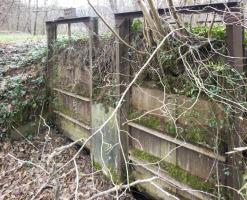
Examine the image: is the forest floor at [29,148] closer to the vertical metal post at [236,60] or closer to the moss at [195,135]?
the moss at [195,135]

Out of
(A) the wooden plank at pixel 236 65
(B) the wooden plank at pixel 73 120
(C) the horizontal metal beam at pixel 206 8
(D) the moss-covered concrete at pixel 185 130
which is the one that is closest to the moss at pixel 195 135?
(D) the moss-covered concrete at pixel 185 130

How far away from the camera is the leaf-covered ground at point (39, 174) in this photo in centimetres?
561

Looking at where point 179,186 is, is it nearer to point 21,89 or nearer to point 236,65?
point 236,65

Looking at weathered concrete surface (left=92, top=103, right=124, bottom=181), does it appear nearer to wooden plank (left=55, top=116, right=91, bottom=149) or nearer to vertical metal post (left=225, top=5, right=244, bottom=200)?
wooden plank (left=55, top=116, right=91, bottom=149)

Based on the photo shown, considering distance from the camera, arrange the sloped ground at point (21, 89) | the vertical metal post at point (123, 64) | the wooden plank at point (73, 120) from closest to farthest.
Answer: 1. the vertical metal post at point (123, 64)
2. the wooden plank at point (73, 120)
3. the sloped ground at point (21, 89)

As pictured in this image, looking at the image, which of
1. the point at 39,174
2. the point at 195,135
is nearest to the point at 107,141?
the point at 39,174

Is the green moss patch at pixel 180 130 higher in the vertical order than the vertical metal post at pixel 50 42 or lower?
lower

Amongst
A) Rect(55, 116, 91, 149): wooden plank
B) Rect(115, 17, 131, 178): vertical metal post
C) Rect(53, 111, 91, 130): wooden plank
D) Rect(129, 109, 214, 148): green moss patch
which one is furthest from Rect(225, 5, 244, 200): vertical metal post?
Rect(55, 116, 91, 149): wooden plank

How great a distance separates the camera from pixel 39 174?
6.29 meters

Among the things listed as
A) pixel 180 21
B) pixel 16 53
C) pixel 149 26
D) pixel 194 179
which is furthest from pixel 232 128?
pixel 16 53

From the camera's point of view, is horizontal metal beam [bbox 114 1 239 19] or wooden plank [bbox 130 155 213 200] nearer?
horizontal metal beam [bbox 114 1 239 19]

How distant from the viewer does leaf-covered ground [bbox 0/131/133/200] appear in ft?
18.4

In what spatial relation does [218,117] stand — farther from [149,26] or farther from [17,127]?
[17,127]

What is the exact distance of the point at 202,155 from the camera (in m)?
4.06
